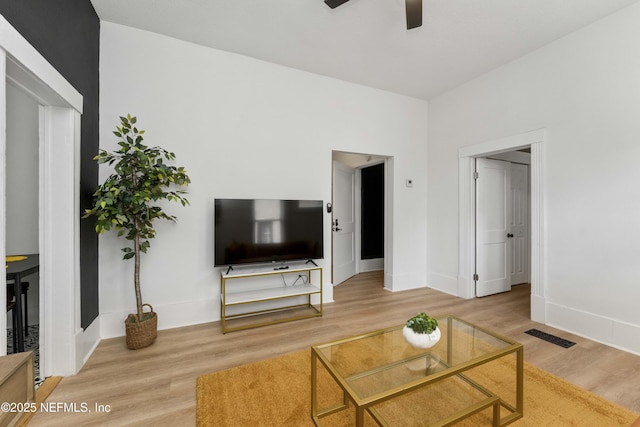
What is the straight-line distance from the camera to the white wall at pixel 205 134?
2.66m

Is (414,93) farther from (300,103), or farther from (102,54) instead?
(102,54)

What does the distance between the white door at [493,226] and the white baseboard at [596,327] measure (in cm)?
100

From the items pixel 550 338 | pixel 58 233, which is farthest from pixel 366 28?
pixel 550 338

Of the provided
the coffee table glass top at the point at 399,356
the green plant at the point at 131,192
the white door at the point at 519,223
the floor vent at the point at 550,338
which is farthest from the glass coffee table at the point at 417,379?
the white door at the point at 519,223

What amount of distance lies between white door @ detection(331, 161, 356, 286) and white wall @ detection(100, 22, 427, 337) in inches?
35.4

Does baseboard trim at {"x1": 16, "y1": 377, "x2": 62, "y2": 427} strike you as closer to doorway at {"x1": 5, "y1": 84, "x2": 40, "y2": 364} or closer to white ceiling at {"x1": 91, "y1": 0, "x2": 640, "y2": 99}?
doorway at {"x1": 5, "y1": 84, "x2": 40, "y2": 364}

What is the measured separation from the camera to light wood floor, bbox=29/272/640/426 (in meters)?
1.71

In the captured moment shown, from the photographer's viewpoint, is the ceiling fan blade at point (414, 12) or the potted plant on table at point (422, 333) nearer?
the potted plant on table at point (422, 333)

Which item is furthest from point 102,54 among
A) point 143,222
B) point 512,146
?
point 512,146

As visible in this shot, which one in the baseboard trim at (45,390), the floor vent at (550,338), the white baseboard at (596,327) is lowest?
the floor vent at (550,338)

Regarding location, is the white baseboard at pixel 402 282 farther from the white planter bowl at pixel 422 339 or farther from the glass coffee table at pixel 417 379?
the white planter bowl at pixel 422 339

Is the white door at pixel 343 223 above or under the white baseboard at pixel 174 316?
above

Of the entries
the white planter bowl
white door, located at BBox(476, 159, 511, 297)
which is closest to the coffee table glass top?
the white planter bowl

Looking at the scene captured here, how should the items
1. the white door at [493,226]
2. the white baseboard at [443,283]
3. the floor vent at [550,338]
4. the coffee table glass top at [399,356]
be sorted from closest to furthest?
the coffee table glass top at [399,356] → the floor vent at [550,338] → the white door at [493,226] → the white baseboard at [443,283]
